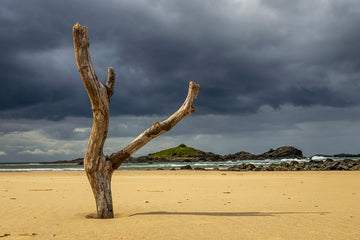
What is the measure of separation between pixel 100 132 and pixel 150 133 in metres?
1.00

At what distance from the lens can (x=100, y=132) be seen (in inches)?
235

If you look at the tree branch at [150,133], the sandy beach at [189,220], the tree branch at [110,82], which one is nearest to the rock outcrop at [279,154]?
the sandy beach at [189,220]

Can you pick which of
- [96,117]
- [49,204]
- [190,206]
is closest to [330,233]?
[190,206]

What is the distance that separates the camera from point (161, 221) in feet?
18.0

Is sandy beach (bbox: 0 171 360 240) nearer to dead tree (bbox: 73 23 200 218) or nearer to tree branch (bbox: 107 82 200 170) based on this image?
dead tree (bbox: 73 23 200 218)

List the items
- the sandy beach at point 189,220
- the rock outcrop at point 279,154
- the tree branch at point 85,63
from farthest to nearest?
the rock outcrop at point 279,154 < the tree branch at point 85,63 < the sandy beach at point 189,220

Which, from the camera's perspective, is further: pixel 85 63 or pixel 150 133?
pixel 150 133

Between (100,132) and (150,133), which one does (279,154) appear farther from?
(100,132)

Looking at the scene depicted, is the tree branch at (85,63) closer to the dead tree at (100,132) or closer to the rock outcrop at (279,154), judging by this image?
the dead tree at (100,132)

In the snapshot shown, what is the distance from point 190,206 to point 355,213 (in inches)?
145

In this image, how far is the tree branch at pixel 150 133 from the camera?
6.21m

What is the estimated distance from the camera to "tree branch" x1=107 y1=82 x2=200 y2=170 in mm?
6211

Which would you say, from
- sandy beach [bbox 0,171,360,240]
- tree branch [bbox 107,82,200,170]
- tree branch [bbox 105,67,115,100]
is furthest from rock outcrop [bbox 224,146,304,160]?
tree branch [bbox 105,67,115,100]

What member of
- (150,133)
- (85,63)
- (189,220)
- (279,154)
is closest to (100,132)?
(150,133)
